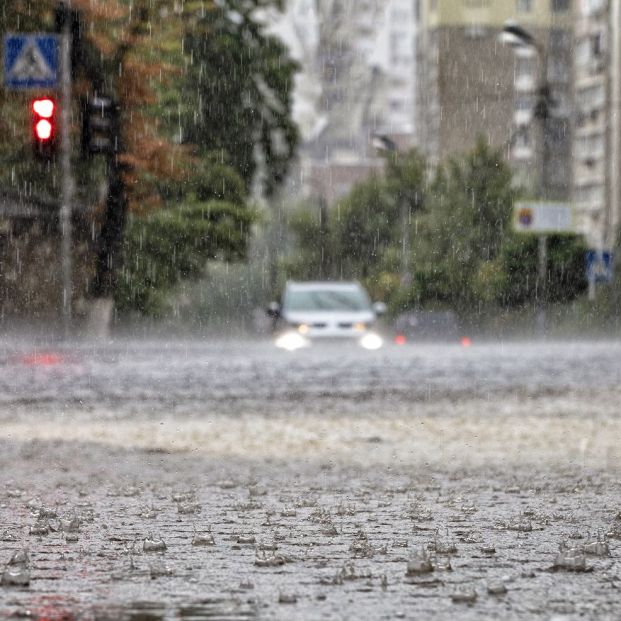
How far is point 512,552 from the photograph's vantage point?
23.5 feet

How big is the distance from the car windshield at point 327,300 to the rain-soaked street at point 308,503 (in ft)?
44.6

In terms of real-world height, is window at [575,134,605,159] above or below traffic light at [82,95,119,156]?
below

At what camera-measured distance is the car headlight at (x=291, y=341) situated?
34.7 metres

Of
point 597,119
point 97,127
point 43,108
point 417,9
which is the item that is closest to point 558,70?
point 417,9

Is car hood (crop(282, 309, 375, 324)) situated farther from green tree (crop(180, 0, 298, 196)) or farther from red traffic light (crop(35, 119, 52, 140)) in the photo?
green tree (crop(180, 0, 298, 196))

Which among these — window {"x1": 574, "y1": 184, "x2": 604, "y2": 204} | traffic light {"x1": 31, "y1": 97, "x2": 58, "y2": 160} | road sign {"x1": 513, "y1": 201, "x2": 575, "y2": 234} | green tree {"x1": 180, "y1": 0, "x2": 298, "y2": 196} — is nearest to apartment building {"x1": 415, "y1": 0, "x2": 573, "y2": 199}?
window {"x1": 574, "y1": 184, "x2": 604, "y2": 204}

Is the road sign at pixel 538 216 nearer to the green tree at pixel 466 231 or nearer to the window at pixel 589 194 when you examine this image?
the green tree at pixel 466 231

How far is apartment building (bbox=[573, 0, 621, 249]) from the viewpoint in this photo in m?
96.9

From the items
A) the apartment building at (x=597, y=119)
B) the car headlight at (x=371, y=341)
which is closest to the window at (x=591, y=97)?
the apartment building at (x=597, y=119)

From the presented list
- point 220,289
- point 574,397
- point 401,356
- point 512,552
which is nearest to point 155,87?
point 401,356

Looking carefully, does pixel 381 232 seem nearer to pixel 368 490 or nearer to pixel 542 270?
pixel 542 270

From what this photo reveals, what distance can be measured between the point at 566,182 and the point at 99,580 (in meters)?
107

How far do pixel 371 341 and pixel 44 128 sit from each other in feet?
52.2

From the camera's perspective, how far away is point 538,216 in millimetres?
60375
